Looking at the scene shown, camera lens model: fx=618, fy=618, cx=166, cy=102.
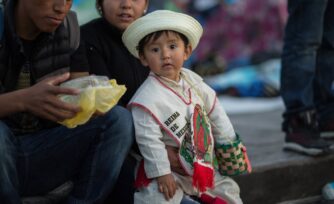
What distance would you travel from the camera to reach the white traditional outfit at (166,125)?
2.54m

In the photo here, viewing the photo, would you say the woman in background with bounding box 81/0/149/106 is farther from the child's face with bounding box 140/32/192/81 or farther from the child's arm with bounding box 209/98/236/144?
the child's arm with bounding box 209/98/236/144

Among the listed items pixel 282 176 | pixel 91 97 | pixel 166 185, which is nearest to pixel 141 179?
pixel 166 185

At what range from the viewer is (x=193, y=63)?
722 cm

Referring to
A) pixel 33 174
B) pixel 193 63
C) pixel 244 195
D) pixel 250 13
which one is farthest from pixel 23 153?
pixel 250 13

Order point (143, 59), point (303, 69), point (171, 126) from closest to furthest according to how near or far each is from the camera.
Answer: point (171, 126), point (143, 59), point (303, 69)

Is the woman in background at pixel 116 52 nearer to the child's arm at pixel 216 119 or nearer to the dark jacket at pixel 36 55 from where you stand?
the dark jacket at pixel 36 55

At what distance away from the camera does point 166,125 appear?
2578 millimetres

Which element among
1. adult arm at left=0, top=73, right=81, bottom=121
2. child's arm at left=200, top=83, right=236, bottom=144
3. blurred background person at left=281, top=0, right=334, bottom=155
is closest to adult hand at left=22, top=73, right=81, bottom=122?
adult arm at left=0, top=73, right=81, bottom=121

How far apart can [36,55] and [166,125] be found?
602 mm

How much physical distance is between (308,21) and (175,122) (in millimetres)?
1391

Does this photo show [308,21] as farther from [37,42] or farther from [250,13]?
[250,13]

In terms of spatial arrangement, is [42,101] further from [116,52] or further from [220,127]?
[220,127]

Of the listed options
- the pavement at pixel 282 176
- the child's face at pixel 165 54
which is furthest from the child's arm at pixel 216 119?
the pavement at pixel 282 176

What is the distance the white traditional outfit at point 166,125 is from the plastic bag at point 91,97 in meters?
0.25
